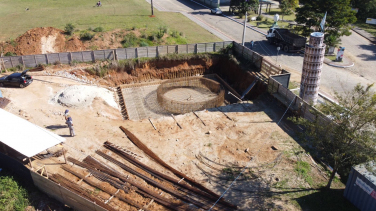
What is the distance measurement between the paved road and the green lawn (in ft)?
9.83

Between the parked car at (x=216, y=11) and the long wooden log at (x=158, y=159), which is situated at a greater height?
the parked car at (x=216, y=11)

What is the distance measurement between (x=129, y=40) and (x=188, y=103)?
1366 cm

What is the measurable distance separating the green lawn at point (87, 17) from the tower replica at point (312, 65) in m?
18.9

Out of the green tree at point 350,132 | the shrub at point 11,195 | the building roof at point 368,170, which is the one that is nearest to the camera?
the green tree at point 350,132

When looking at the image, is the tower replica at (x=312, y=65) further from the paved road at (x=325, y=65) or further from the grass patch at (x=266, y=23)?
the grass patch at (x=266, y=23)

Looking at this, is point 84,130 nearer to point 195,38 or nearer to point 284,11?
point 195,38

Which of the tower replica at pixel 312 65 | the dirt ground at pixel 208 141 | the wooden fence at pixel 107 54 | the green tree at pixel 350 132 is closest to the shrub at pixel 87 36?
the wooden fence at pixel 107 54

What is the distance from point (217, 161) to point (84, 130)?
10054 millimetres

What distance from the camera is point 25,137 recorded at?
16531 millimetres

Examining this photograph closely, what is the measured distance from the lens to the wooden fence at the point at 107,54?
97.0 ft

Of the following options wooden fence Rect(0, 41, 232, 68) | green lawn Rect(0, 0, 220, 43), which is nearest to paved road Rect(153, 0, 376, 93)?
green lawn Rect(0, 0, 220, 43)

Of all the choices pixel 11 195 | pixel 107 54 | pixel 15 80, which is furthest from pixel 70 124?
pixel 107 54

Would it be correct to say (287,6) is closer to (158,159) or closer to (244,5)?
(244,5)

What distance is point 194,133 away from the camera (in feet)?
70.4
